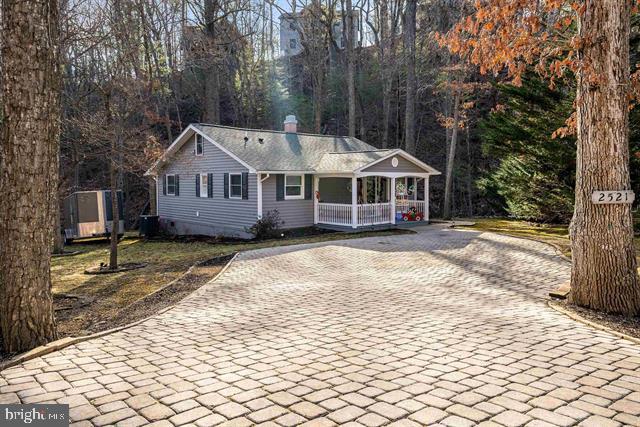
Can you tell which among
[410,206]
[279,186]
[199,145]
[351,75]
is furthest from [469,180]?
[199,145]

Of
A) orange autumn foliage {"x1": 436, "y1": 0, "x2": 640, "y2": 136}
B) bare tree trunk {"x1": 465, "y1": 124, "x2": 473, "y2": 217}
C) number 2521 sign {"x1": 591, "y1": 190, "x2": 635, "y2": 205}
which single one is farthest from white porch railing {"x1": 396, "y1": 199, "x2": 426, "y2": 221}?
number 2521 sign {"x1": 591, "y1": 190, "x2": 635, "y2": 205}

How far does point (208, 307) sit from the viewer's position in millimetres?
7094

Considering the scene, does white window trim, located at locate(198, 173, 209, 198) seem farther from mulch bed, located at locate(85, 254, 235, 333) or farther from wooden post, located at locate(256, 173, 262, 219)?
mulch bed, located at locate(85, 254, 235, 333)

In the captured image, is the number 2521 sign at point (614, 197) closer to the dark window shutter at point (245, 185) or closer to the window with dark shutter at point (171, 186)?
the dark window shutter at point (245, 185)

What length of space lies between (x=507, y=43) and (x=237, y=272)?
669cm

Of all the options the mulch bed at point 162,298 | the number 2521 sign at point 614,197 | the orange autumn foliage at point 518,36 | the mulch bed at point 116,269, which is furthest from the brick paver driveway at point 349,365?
the mulch bed at point 116,269

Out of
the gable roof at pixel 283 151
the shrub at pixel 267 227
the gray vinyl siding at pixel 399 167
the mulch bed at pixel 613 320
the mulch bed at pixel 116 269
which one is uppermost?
the gable roof at pixel 283 151

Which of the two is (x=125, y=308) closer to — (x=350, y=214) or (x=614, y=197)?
(x=614, y=197)

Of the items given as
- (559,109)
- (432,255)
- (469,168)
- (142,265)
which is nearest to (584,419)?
(432,255)

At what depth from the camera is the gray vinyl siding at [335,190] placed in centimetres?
2141

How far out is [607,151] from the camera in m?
6.28

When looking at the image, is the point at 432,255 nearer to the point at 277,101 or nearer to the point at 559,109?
the point at 559,109

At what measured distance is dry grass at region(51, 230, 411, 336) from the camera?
7098mm

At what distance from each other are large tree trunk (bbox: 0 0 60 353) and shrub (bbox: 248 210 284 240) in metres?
12.9
